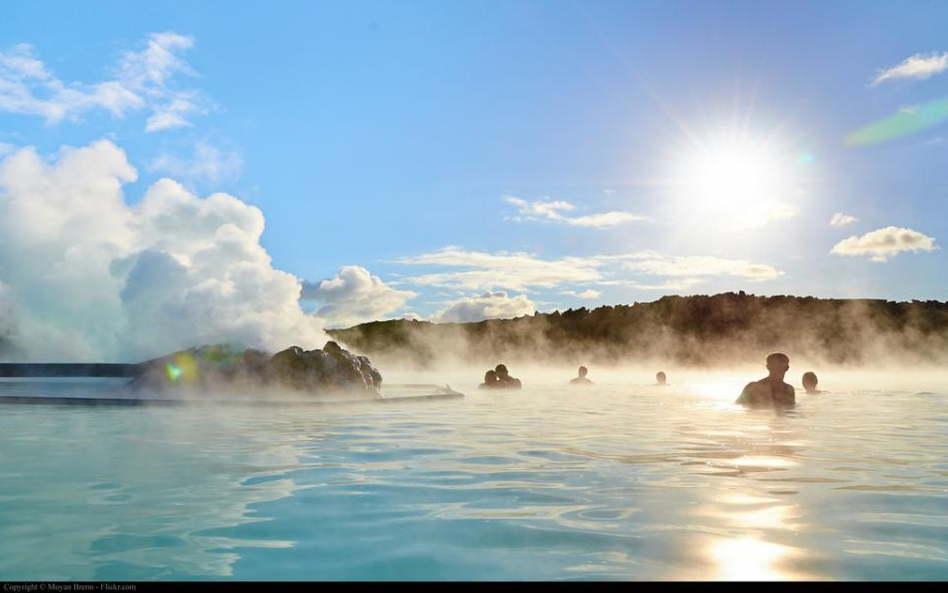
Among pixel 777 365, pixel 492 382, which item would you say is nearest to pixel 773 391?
pixel 777 365

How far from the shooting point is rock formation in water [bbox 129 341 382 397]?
73.2 ft

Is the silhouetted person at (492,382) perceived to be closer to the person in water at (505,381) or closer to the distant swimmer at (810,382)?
the person in water at (505,381)

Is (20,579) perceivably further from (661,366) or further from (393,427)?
(661,366)

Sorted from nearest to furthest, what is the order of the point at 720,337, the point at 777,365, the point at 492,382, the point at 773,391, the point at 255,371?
the point at 773,391 < the point at 777,365 < the point at 255,371 < the point at 492,382 < the point at 720,337

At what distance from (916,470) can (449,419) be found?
945cm

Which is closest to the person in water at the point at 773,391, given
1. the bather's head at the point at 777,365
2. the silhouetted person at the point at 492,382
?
the bather's head at the point at 777,365

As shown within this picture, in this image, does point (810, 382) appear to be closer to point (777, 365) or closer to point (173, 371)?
point (777, 365)

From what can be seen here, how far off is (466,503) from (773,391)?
55.6 feet

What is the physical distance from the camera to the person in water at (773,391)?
21.3m

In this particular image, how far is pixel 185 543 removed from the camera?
5.50 metres

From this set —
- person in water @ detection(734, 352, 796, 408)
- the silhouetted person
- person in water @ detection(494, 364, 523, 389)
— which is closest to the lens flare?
the silhouetted person

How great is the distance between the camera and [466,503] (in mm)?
7043

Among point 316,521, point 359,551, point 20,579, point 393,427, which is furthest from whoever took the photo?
point 393,427

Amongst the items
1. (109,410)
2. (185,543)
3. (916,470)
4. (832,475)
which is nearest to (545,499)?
(185,543)
